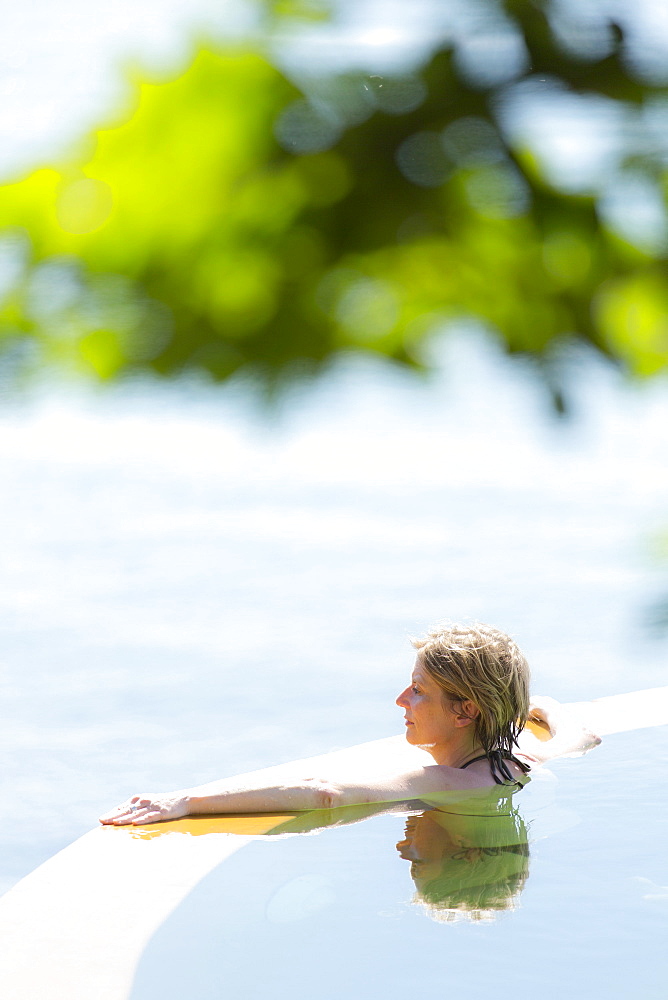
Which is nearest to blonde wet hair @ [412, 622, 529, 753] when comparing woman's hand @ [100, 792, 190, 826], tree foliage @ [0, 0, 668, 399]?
woman's hand @ [100, 792, 190, 826]

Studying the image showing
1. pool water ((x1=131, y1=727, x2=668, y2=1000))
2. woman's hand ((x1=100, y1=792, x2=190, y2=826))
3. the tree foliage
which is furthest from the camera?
woman's hand ((x1=100, y1=792, x2=190, y2=826))

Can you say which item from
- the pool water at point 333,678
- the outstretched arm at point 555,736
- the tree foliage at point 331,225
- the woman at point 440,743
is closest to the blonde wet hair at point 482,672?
the woman at point 440,743

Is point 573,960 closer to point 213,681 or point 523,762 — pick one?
point 523,762

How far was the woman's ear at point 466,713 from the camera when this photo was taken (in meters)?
2.54

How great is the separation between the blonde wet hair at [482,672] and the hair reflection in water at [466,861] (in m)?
0.19

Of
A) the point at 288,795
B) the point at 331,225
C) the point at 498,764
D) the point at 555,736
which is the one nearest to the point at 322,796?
the point at 288,795

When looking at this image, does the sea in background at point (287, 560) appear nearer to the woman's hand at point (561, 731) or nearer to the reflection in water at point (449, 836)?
the woman's hand at point (561, 731)

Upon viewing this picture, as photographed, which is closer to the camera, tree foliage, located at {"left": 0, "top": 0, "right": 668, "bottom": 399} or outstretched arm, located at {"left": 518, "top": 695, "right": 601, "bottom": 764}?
tree foliage, located at {"left": 0, "top": 0, "right": 668, "bottom": 399}

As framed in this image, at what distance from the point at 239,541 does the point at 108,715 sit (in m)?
4.82

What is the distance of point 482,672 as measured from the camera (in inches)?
99.0

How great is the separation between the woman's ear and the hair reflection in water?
194 mm

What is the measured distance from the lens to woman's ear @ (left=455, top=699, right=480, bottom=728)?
254cm

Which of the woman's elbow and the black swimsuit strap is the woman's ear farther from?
the woman's elbow

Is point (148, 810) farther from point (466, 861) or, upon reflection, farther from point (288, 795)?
point (466, 861)
